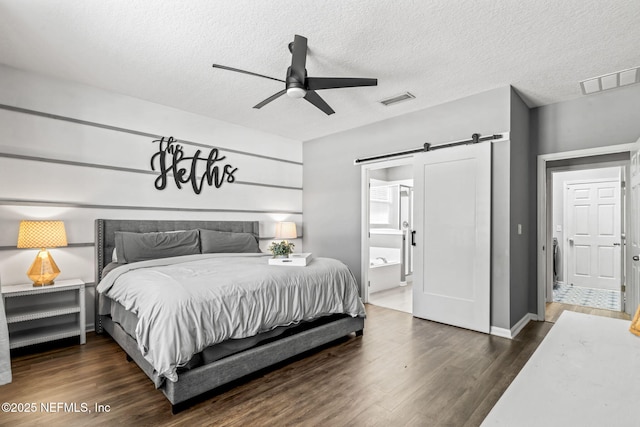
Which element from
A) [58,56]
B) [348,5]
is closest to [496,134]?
[348,5]

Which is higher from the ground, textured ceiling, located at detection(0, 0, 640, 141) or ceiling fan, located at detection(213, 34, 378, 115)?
textured ceiling, located at detection(0, 0, 640, 141)

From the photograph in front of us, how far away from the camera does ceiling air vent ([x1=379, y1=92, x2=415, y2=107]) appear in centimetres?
369

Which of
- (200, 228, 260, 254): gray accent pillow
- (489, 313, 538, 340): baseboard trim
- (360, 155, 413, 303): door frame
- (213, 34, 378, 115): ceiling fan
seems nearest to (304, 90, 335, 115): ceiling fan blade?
(213, 34, 378, 115): ceiling fan

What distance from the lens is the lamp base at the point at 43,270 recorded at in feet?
9.64

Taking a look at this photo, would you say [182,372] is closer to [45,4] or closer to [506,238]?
[45,4]

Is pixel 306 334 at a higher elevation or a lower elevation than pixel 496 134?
lower

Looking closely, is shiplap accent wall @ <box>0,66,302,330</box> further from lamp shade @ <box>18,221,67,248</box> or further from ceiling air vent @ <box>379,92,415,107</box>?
ceiling air vent @ <box>379,92,415,107</box>

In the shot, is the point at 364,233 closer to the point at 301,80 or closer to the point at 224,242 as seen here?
the point at 224,242

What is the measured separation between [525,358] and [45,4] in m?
4.66

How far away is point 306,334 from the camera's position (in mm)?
2789

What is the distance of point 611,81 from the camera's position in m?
3.21

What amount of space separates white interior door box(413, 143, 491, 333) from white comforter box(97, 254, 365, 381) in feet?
3.84

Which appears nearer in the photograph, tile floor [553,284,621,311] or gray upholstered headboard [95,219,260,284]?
gray upholstered headboard [95,219,260,284]

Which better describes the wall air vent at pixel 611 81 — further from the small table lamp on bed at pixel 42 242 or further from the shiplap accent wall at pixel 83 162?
the small table lamp on bed at pixel 42 242
